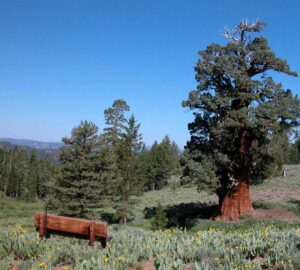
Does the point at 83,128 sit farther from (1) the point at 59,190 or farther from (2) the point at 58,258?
(2) the point at 58,258

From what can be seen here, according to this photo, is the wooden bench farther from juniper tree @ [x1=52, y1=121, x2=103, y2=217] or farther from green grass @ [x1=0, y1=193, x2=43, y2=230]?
green grass @ [x1=0, y1=193, x2=43, y2=230]

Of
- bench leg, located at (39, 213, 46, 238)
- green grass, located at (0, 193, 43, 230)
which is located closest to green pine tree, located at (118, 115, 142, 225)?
green grass, located at (0, 193, 43, 230)

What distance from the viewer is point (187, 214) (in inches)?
1162

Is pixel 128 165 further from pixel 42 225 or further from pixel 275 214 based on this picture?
pixel 42 225

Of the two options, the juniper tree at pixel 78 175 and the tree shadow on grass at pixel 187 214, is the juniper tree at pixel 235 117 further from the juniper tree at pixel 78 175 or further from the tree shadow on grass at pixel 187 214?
the juniper tree at pixel 78 175

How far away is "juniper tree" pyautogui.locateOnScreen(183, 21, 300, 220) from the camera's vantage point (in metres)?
22.7

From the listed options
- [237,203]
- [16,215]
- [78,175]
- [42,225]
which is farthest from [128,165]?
[16,215]

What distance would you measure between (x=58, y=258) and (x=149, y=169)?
63.5m

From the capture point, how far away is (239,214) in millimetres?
24297

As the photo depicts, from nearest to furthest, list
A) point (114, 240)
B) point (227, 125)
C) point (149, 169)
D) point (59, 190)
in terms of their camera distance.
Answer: point (114, 240) < point (227, 125) < point (59, 190) < point (149, 169)

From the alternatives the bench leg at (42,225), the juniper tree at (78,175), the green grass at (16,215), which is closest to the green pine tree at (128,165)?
the juniper tree at (78,175)

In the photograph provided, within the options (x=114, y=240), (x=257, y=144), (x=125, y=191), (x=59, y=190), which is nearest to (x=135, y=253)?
(x=114, y=240)

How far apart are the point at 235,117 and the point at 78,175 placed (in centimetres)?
1303

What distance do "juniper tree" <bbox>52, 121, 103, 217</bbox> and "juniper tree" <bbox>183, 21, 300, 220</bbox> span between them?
872cm
